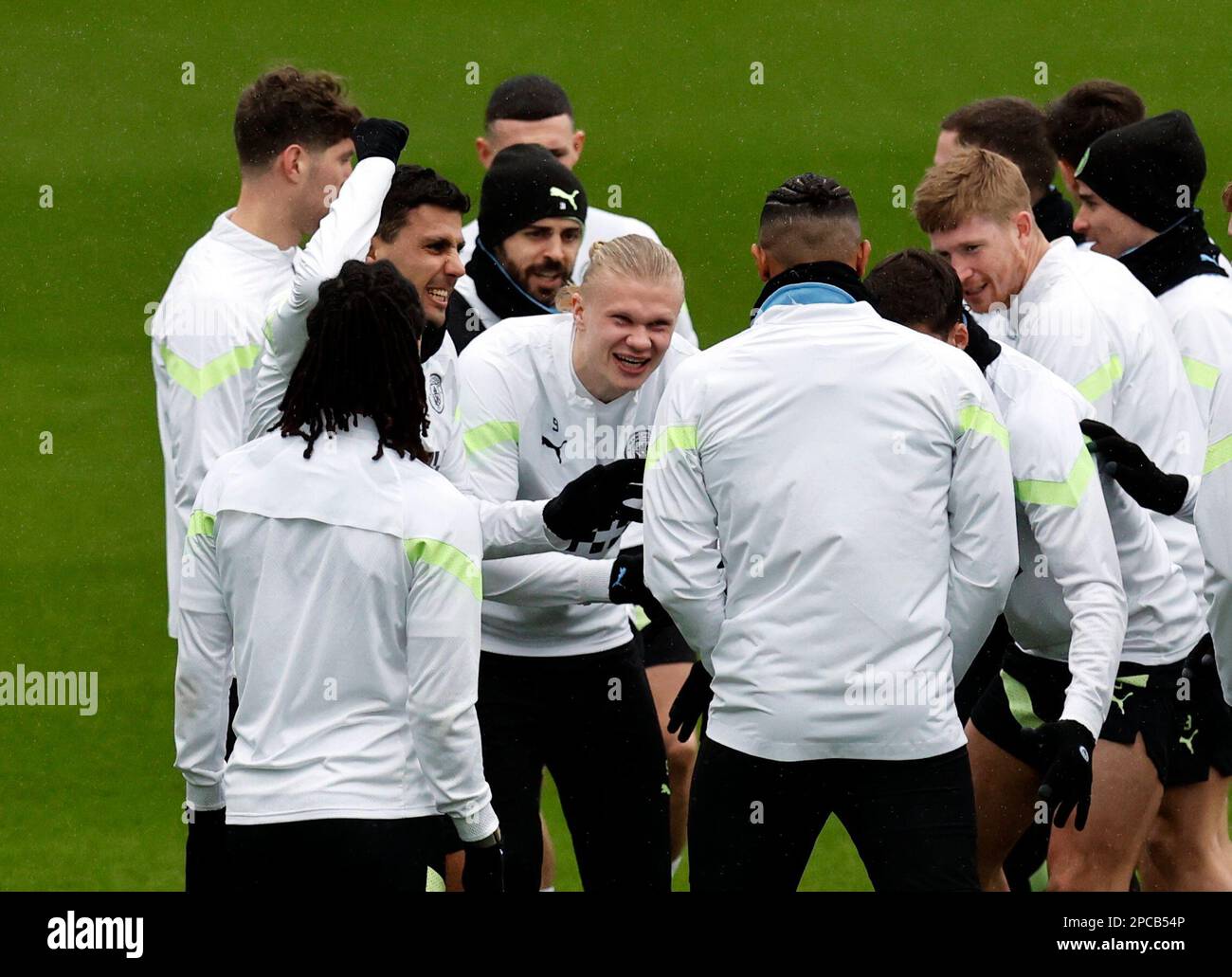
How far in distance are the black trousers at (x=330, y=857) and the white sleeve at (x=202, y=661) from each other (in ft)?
1.01

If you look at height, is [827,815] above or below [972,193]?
below

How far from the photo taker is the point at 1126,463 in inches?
176

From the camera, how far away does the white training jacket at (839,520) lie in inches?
142

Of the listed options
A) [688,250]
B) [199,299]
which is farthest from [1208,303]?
[688,250]

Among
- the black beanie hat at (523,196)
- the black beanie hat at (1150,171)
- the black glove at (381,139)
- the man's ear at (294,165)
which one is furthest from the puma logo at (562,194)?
the black beanie hat at (1150,171)

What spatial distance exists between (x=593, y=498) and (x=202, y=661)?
1092 millimetres

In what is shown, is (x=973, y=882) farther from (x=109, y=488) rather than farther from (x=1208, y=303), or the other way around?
(x=109, y=488)

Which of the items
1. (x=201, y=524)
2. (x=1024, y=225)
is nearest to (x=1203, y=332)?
(x=1024, y=225)

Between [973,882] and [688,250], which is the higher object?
[688,250]

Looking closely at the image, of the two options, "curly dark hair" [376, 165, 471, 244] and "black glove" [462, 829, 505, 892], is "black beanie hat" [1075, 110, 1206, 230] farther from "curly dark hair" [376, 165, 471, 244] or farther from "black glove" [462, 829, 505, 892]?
"black glove" [462, 829, 505, 892]

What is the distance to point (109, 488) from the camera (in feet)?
31.0

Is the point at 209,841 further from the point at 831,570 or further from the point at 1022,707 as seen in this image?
the point at 1022,707

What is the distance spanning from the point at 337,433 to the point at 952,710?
50.2 inches
